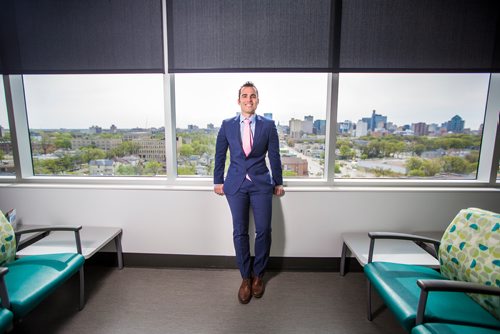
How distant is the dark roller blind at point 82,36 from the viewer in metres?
2.23

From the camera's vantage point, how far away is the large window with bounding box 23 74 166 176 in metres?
2.51

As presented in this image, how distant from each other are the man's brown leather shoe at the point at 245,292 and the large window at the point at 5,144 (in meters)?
2.66

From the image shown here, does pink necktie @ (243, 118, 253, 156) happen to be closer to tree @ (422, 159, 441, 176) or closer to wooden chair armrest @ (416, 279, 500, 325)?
wooden chair armrest @ (416, 279, 500, 325)

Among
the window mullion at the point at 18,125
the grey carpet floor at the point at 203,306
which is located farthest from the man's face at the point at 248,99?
the window mullion at the point at 18,125

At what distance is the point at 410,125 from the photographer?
8.18 ft

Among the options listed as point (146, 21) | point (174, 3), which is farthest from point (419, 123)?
point (146, 21)

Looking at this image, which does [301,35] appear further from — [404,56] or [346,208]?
[346,208]

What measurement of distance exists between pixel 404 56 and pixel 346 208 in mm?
1446

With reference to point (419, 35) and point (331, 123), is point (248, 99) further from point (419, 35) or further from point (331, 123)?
point (419, 35)

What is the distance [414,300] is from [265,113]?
1811 mm

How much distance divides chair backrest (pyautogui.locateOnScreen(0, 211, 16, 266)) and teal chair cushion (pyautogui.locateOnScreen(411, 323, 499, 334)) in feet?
8.23

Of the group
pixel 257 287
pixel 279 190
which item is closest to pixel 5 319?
pixel 257 287

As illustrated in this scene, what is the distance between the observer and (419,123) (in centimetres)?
249

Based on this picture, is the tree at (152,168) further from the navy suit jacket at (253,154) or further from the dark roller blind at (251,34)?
the dark roller blind at (251,34)
